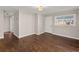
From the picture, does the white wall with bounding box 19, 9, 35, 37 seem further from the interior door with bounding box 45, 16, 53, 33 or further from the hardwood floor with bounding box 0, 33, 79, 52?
the hardwood floor with bounding box 0, 33, 79, 52

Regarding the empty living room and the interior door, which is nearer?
the empty living room

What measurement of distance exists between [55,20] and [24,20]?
4.85ft

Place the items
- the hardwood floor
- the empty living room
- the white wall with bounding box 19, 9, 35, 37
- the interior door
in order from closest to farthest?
the hardwood floor < the empty living room < the interior door < the white wall with bounding box 19, 9, 35, 37

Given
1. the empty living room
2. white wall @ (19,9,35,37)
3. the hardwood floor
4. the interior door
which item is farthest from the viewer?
white wall @ (19,9,35,37)

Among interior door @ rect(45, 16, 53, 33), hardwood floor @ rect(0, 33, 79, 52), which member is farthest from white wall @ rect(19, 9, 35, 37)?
hardwood floor @ rect(0, 33, 79, 52)

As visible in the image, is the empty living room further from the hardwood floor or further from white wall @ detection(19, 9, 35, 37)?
the hardwood floor

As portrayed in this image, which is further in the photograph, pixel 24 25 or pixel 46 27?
pixel 24 25

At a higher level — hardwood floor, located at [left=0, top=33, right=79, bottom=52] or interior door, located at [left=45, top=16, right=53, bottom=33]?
interior door, located at [left=45, top=16, right=53, bottom=33]

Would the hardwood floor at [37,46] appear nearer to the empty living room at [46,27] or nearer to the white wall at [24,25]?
the empty living room at [46,27]

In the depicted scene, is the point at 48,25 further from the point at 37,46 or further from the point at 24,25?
the point at 37,46

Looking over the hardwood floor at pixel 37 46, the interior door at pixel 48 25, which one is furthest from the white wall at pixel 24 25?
the hardwood floor at pixel 37 46

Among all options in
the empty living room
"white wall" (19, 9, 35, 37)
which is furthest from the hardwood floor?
"white wall" (19, 9, 35, 37)

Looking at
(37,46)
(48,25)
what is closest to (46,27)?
(48,25)
